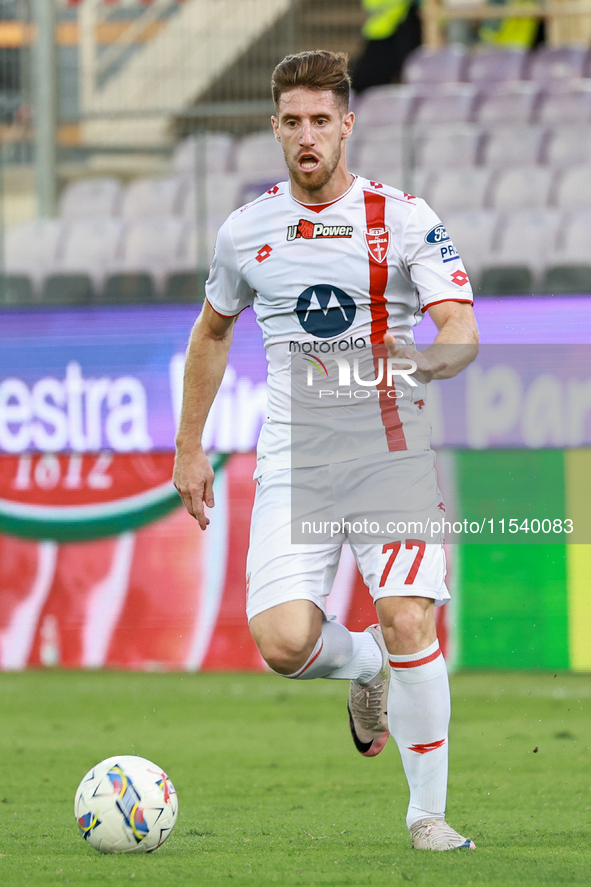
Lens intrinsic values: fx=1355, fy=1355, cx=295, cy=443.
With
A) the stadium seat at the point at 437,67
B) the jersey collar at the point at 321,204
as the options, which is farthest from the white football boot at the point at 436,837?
the stadium seat at the point at 437,67

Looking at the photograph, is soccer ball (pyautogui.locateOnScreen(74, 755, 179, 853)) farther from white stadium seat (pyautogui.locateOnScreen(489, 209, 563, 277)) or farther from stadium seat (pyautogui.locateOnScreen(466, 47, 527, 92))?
stadium seat (pyautogui.locateOnScreen(466, 47, 527, 92))

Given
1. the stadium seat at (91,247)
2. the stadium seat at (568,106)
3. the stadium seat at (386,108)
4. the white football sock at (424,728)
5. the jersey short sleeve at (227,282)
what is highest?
the stadium seat at (386,108)

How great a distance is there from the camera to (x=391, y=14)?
1268 cm

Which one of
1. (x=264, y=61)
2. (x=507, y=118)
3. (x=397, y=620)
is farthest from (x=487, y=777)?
(x=264, y=61)

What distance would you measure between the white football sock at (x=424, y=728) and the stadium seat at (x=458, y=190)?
23.0ft

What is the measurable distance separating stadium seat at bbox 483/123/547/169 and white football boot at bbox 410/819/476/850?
781cm

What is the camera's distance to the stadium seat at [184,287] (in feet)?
31.8

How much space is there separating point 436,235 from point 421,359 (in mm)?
599

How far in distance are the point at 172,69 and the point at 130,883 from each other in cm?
1021

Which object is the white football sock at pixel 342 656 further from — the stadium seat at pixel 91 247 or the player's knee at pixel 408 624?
the stadium seat at pixel 91 247

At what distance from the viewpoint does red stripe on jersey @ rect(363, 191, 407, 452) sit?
3.88 meters

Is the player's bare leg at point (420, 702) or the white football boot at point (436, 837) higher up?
the player's bare leg at point (420, 702)

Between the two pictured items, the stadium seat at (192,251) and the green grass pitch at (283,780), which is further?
the stadium seat at (192,251)

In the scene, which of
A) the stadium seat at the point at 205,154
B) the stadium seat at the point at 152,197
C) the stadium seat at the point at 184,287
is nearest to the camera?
the stadium seat at the point at 184,287
